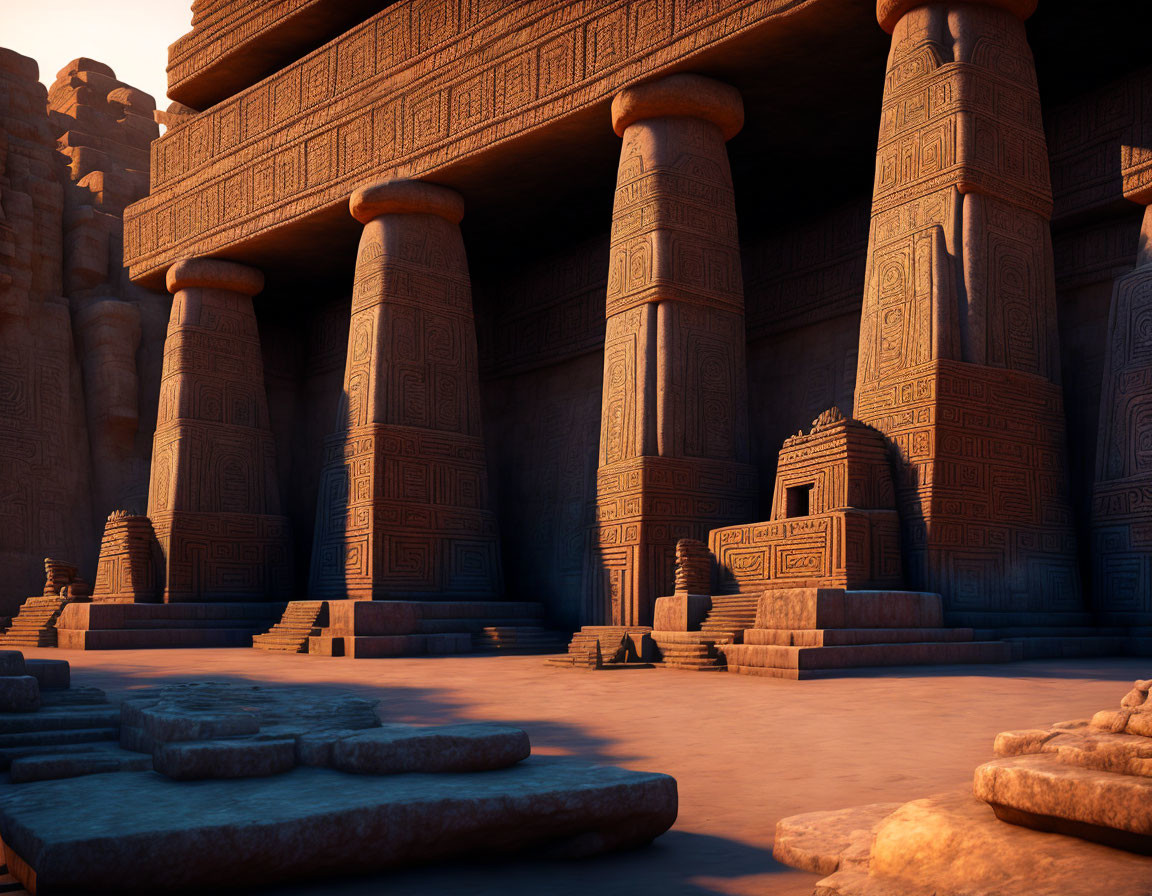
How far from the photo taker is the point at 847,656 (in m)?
7.54

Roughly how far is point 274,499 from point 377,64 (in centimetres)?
591

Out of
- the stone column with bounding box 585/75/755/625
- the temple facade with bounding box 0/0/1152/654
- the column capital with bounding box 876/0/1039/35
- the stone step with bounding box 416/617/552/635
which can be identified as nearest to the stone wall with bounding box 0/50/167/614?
the temple facade with bounding box 0/0/1152/654

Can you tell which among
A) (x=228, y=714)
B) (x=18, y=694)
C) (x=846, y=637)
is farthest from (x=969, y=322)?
(x=18, y=694)

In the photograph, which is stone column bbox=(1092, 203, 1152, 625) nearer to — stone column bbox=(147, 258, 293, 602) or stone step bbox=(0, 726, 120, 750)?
stone step bbox=(0, 726, 120, 750)

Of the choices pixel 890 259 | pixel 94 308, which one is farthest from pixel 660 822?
pixel 94 308

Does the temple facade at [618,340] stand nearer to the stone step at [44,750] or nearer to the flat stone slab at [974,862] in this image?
the stone step at [44,750]

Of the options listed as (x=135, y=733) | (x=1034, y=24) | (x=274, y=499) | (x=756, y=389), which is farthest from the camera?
(x=274, y=499)

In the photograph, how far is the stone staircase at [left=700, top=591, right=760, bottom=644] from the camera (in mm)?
8875

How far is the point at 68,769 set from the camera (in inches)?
124

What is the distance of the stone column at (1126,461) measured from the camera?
9602mm

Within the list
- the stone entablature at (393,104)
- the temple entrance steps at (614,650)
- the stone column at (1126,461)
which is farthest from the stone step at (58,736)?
the stone entablature at (393,104)

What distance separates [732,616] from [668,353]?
316cm

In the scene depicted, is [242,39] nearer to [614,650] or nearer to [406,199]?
[406,199]

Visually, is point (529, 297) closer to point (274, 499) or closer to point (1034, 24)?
point (274, 499)
